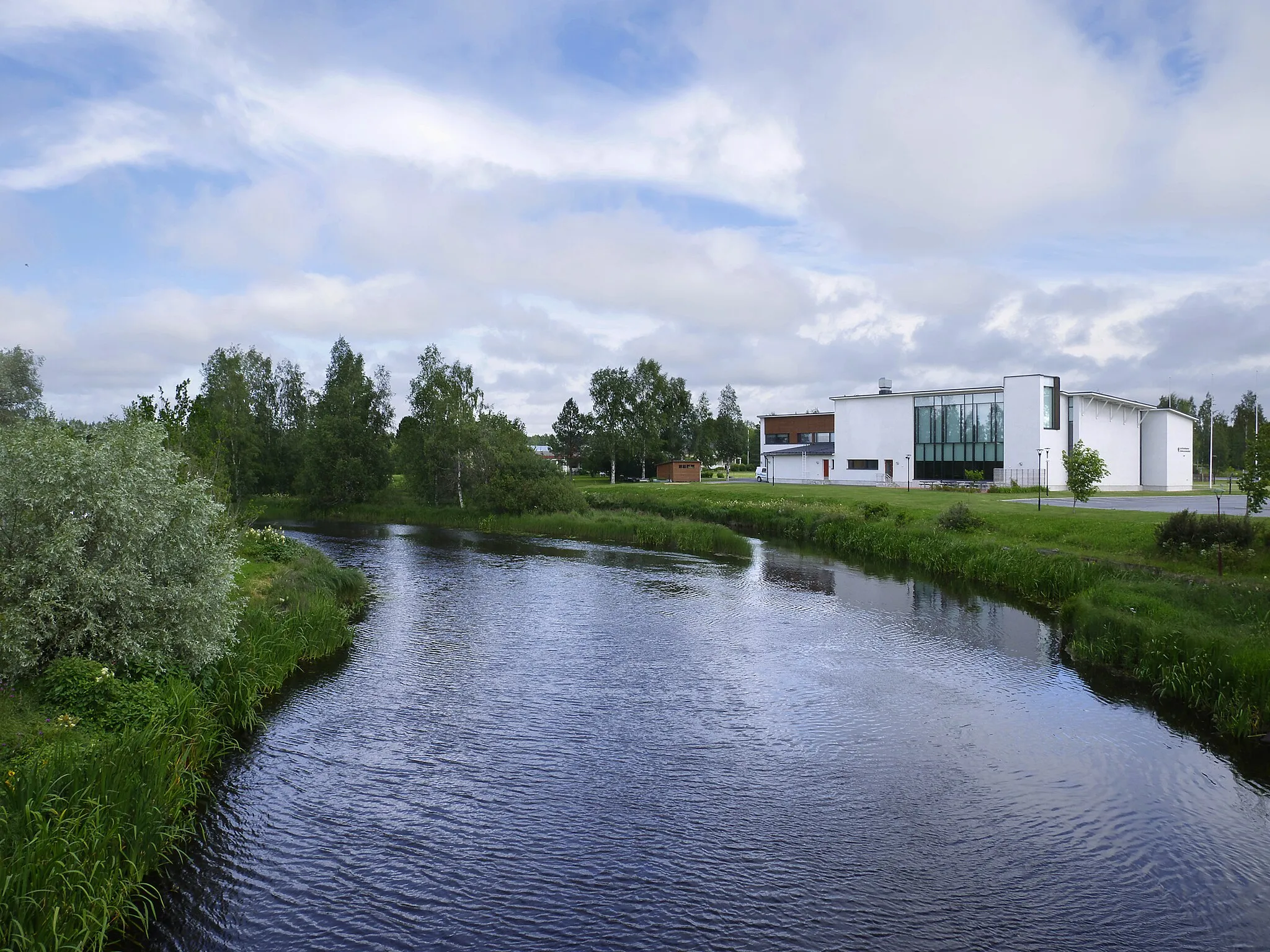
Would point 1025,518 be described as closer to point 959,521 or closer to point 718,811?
point 959,521

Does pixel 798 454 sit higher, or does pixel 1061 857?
pixel 798 454

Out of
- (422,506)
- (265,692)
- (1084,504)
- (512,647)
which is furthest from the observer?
(422,506)

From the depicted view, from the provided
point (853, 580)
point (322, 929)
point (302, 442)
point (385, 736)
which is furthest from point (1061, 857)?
point (302, 442)

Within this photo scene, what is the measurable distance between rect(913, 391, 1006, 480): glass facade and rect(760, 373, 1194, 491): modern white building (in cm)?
6

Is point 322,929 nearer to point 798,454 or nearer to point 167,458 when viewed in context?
point 167,458

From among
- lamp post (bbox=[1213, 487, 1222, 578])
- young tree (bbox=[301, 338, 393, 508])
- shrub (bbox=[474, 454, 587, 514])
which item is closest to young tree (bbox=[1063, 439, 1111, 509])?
lamp post (bbox=[1213, 487, 1222, 578])

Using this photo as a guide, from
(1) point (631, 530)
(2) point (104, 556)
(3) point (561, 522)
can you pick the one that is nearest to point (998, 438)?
(1) point (631, 530)

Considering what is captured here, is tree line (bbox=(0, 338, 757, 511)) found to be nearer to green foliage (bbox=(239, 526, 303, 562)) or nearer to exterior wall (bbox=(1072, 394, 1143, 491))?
green foliage (bbox=(239, 526, 303, 562))

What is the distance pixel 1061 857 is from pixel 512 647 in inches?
474

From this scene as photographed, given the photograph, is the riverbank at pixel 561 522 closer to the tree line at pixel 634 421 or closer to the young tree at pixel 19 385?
the young tree at pixel 19 385

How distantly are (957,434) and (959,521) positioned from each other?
31211 mm

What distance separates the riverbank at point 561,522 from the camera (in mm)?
38000

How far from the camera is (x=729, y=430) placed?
104875 millimetres

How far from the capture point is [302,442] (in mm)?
59438
